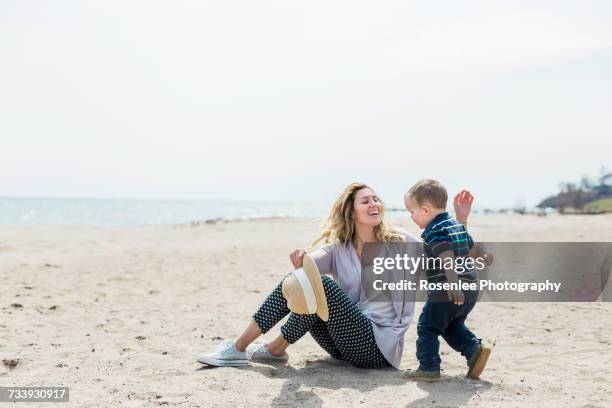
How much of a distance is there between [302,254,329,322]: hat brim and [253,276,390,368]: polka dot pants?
0.12m

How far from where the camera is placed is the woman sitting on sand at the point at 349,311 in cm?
413

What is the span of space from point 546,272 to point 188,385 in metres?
7.27

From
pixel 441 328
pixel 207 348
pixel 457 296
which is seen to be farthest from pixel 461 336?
pixel 207 348

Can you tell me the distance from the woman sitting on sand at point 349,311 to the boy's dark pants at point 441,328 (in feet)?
0.93

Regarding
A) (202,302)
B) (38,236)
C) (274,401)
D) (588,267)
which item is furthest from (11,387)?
(38,236)

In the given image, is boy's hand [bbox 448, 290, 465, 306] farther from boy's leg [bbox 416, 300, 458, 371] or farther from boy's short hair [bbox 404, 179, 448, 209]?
boy's short hair [bbox 404, 179, 448, 209]

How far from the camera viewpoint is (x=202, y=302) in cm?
744

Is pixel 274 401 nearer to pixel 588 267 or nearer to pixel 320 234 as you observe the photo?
pixel 320 234

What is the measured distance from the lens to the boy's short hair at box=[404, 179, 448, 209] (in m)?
3.83

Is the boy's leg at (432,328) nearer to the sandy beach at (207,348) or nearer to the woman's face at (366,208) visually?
the sandy beach at (207,348)

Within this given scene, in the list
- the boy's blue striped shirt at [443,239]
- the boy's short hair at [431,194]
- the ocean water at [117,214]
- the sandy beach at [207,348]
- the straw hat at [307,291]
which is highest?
the boy's short hair at [431,194]

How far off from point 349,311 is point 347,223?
27.0 inches

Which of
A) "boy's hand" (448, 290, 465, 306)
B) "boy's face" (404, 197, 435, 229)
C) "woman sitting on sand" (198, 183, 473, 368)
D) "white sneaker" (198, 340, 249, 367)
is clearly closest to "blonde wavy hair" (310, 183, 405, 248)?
"woman sitting on sand" (198, 183, 473, 368)

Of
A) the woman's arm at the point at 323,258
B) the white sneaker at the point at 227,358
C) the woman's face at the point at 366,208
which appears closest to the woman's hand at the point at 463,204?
the woman's face at the point at 366,208
